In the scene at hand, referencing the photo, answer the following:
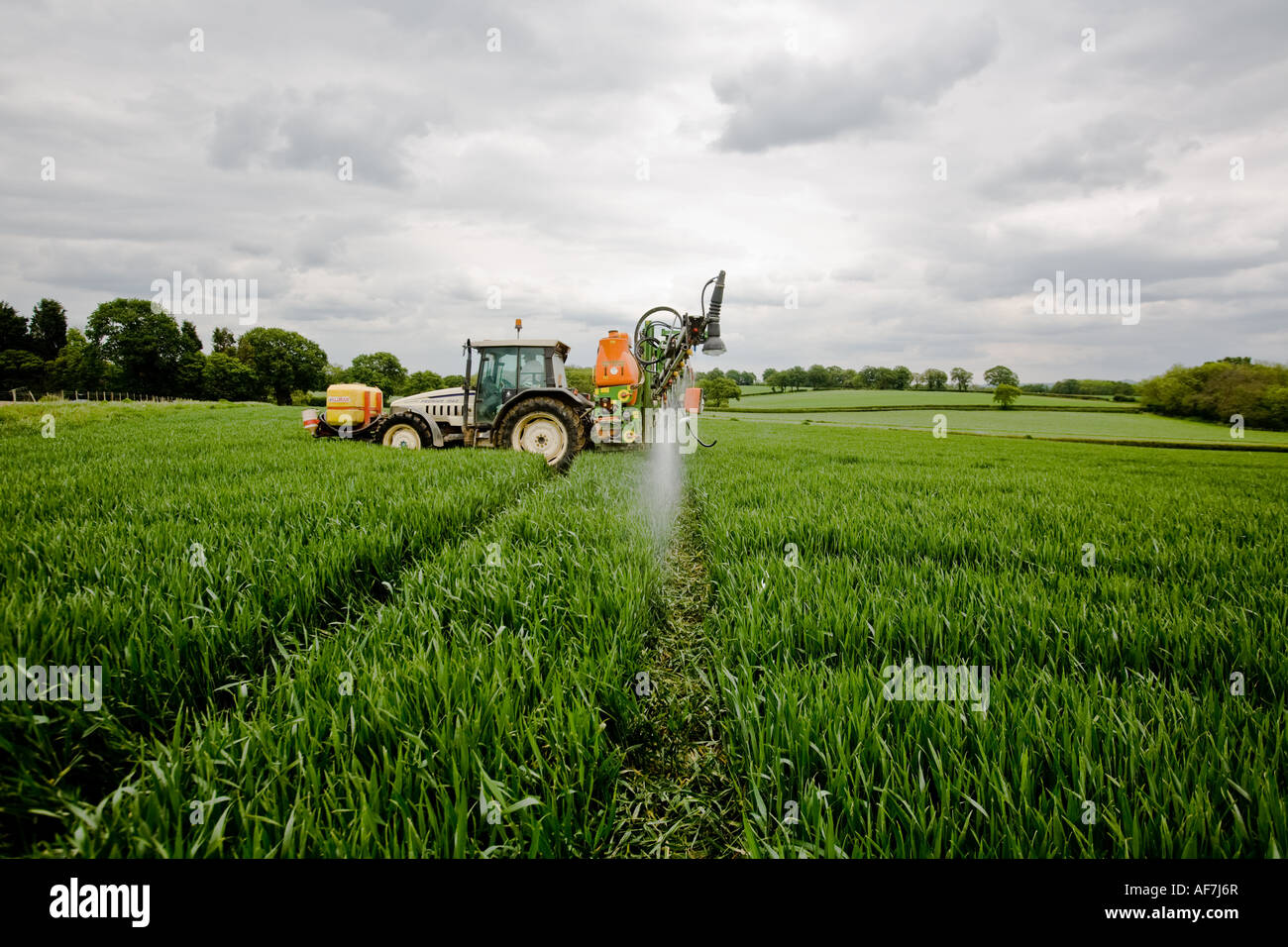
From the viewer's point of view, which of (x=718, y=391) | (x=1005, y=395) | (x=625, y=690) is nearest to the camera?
(x=625, y=690)

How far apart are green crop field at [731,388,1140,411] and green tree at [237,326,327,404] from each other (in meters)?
57.4

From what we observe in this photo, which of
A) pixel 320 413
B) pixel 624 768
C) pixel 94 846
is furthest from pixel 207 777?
pixel 320 413

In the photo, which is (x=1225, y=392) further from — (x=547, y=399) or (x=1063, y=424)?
(x=547, y=399)

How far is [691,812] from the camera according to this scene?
1543mm

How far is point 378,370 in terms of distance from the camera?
6147 cm

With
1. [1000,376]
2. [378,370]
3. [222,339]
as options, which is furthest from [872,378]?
[222,339]

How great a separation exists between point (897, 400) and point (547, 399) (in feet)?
204

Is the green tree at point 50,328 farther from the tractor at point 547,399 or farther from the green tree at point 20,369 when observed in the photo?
the tractor at point 547,399

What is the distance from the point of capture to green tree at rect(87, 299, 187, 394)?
5762 cm

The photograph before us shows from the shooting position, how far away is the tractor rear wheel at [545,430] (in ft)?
31.6

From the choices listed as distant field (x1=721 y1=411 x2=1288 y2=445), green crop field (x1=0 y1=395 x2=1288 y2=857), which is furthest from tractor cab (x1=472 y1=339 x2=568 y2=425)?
distant field (x1=721 y1=411 x2=1288 y2=445)

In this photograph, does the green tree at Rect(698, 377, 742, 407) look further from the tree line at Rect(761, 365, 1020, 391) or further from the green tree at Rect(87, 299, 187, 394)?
the green tree at Rect(87, 299, 187, 394)

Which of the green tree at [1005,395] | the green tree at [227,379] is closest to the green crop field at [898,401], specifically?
the green tree at [1005,395]

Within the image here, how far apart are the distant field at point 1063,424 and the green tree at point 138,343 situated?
243 feet
